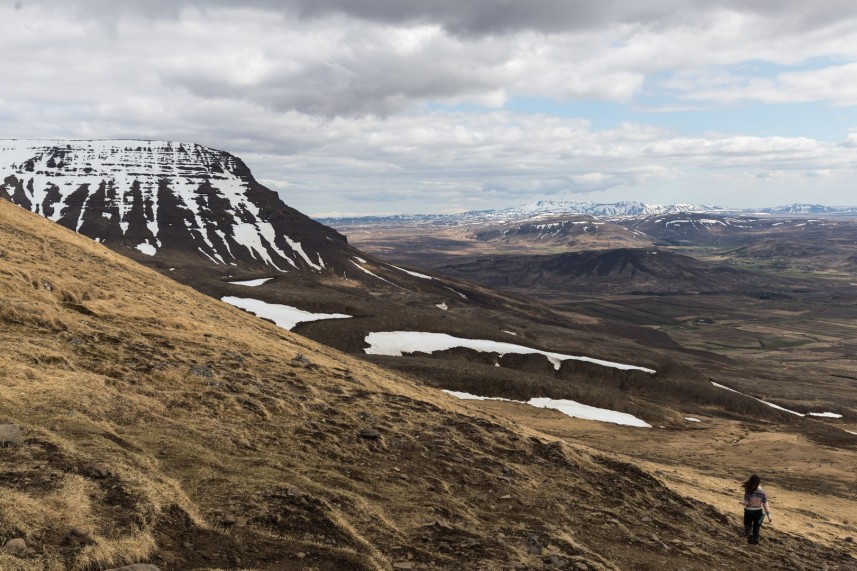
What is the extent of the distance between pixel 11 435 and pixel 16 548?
4660 mm

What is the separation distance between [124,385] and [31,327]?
Answer: 6.62 metres

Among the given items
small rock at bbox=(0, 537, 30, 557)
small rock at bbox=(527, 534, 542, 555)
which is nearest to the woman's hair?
small rock at bbox=(527, 534, 542, 555)

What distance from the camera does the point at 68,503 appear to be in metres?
11.1

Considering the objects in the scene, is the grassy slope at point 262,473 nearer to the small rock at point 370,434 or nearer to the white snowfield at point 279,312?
the small rock at point 370,434

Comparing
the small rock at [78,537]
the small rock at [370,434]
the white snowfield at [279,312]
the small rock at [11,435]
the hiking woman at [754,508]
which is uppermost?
the small rock at [11,435]

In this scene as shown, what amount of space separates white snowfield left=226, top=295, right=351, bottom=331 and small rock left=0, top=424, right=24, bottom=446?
66.5m

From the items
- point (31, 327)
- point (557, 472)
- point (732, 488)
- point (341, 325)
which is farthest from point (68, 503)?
point (341, 325)

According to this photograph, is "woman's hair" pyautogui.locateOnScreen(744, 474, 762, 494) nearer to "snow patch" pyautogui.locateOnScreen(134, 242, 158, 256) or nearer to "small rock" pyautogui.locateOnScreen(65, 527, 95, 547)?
"small rock" pyautogui.locateOnScreen(65, 527, 95, 547)

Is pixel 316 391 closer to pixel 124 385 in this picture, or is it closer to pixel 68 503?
pixel 124 385

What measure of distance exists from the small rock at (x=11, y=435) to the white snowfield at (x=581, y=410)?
149 ft

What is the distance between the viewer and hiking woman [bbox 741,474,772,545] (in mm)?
19219

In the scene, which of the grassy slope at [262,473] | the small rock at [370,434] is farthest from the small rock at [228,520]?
the small rock at [370,434]

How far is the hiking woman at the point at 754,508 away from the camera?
19219mm

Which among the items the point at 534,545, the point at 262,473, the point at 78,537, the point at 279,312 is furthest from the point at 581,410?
the point at 78,537
